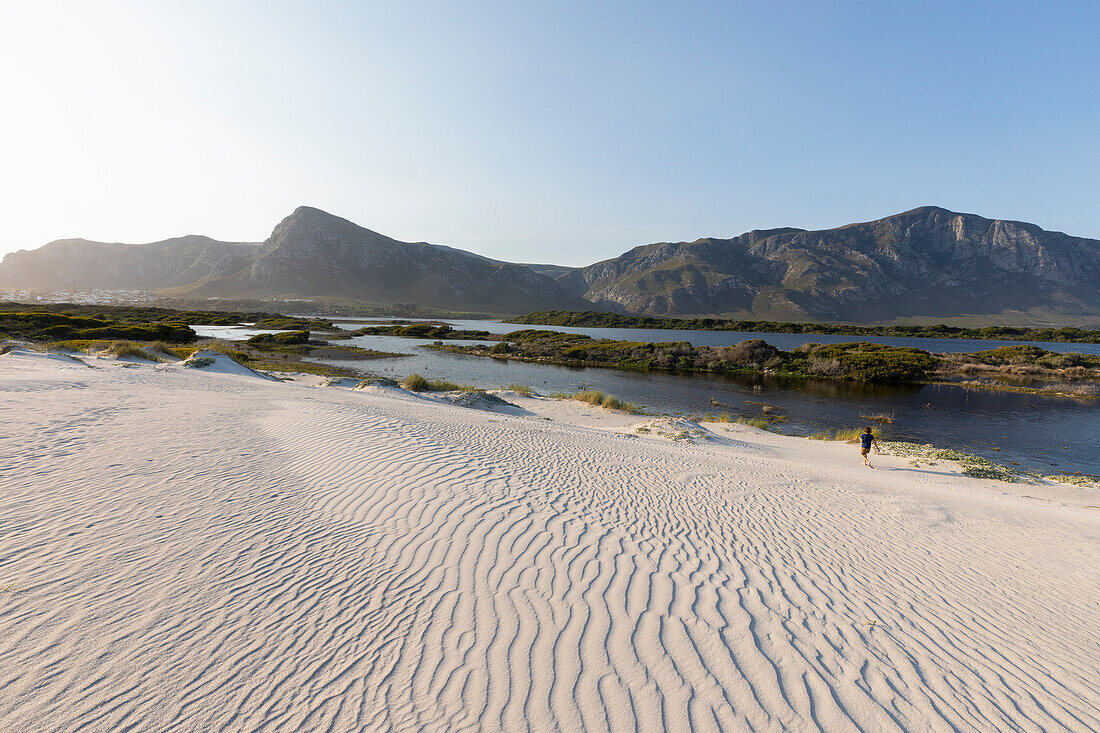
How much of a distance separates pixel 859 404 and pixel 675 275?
176516 mm

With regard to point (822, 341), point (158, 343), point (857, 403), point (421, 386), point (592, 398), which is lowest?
point (857, 403)

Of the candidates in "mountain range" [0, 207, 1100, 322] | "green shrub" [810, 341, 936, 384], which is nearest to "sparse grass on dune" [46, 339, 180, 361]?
"green shrub" [810, 341, 936, 384]

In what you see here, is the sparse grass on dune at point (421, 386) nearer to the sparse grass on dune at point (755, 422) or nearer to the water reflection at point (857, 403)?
the water reflection at point (857, 403)

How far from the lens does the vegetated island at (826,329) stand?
253 ft

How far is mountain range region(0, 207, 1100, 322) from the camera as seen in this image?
156 metres

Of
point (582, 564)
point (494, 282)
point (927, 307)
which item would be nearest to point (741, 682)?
point (582, 564)

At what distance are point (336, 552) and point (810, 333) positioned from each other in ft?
342

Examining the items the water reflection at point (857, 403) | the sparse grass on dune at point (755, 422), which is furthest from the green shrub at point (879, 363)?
the sparse grass on dune at point (755, 422)

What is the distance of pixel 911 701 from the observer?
3.14 meters

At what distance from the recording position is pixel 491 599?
12.8ft

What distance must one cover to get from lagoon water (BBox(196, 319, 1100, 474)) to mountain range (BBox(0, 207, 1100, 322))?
132054mm

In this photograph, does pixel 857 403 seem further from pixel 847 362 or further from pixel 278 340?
pixel 278 340

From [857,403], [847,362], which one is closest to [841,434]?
[857,403]

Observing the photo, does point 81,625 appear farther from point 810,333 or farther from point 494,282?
point 494,282
